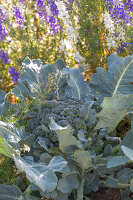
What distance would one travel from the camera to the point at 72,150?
1.67 meters

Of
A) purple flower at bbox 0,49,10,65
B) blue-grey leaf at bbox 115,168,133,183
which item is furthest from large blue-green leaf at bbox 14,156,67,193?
purple flower at bbox 0,49,10,65

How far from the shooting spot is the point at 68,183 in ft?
5.34

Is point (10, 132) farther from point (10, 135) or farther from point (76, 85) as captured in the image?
point (76, 85)

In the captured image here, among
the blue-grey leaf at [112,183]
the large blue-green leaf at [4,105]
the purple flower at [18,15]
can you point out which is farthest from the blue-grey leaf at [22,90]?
the purple flower at [18,15]

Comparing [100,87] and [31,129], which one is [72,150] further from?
[100,87]

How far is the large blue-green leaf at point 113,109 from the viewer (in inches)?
65.0

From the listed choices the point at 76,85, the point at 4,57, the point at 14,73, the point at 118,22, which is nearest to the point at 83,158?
the point at 76,85

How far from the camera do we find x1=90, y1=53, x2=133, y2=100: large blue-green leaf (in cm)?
207

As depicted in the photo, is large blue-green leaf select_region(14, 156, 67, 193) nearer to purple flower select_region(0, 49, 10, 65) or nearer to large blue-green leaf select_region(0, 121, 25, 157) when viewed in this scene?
large blue-green leaf select_region(0, 121, 25, 157)

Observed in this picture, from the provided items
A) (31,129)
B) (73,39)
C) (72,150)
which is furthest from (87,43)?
(72,150)

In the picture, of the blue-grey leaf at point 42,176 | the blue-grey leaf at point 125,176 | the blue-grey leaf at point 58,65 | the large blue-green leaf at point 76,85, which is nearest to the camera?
the blue-grey leaf at point 42,176

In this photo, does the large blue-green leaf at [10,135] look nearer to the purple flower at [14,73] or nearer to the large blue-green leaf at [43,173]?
the large blue-green leaf at [43,173]

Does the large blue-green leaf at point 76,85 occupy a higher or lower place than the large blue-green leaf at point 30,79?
lower

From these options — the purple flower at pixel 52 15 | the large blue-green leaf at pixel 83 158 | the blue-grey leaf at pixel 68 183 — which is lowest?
the blue-grey leaf at pixel 68 183
